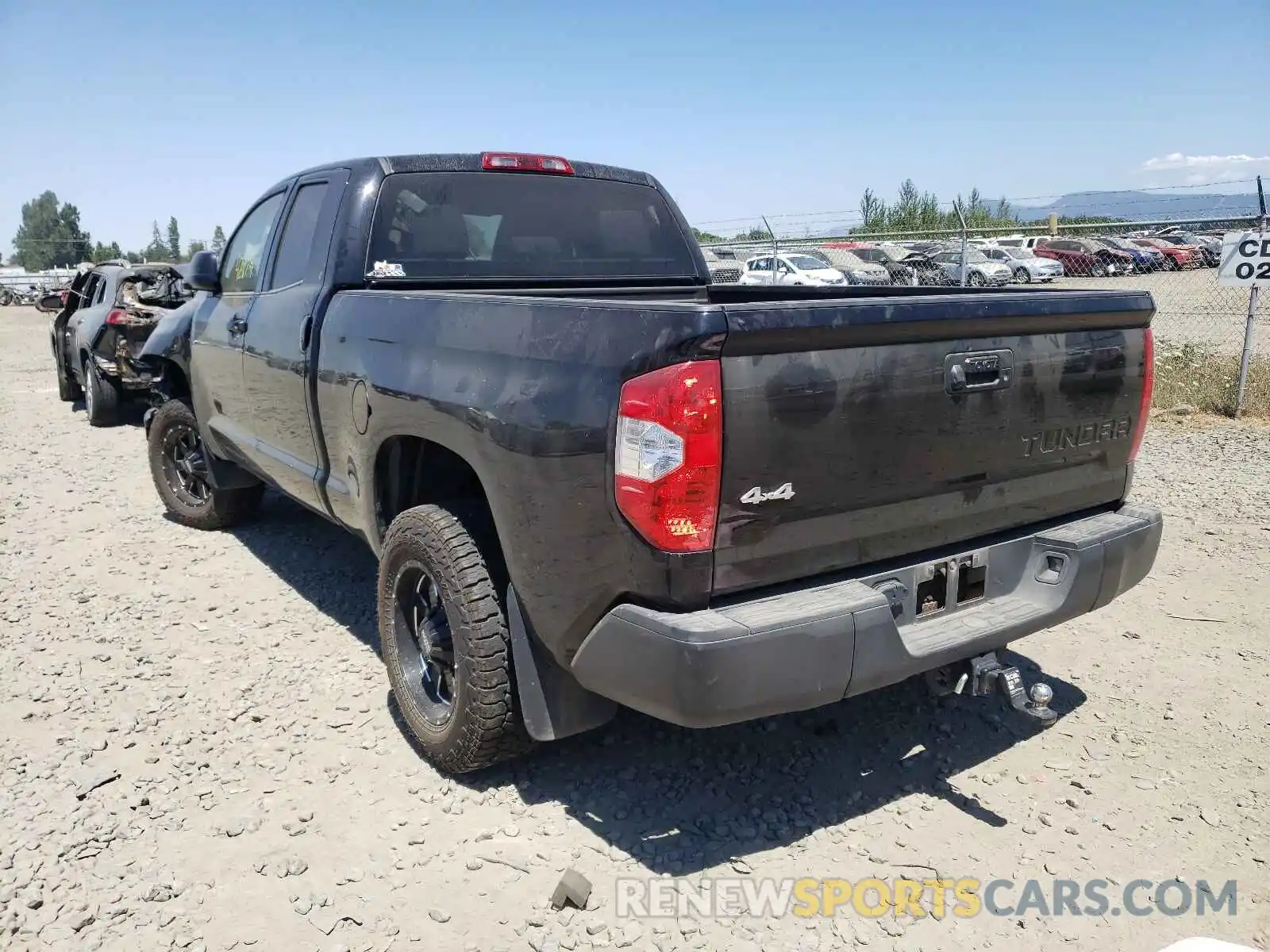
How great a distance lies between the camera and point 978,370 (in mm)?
2666

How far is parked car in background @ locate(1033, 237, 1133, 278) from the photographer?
29.1 metres

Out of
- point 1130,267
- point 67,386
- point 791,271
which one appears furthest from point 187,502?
point 1130,267

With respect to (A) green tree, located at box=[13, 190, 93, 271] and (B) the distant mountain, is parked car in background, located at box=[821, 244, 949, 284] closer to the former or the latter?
(B) the distant mountain

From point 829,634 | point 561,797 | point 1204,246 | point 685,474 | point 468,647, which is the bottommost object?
point 561,797

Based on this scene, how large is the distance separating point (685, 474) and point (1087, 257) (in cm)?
3270

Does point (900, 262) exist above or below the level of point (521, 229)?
below

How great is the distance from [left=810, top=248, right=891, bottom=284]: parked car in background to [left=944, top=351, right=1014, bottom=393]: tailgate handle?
19281mm

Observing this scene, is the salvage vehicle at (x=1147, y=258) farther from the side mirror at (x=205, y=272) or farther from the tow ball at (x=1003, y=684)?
the tow ball at (x=1003, y=684)

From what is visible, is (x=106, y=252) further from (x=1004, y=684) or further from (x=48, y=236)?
(x=1004, y=684)

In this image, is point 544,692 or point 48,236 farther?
point 48,236

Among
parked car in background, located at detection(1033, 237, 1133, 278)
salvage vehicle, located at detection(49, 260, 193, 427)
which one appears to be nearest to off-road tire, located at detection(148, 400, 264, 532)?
salvage vehicle, located at detection(49, 260, 193, 427)

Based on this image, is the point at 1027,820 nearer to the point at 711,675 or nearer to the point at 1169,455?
the point at 711,675

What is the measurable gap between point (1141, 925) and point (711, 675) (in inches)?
54.2

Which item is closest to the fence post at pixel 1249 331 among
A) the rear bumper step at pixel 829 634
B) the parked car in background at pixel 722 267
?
the rear bumper step at pixel 829 634
